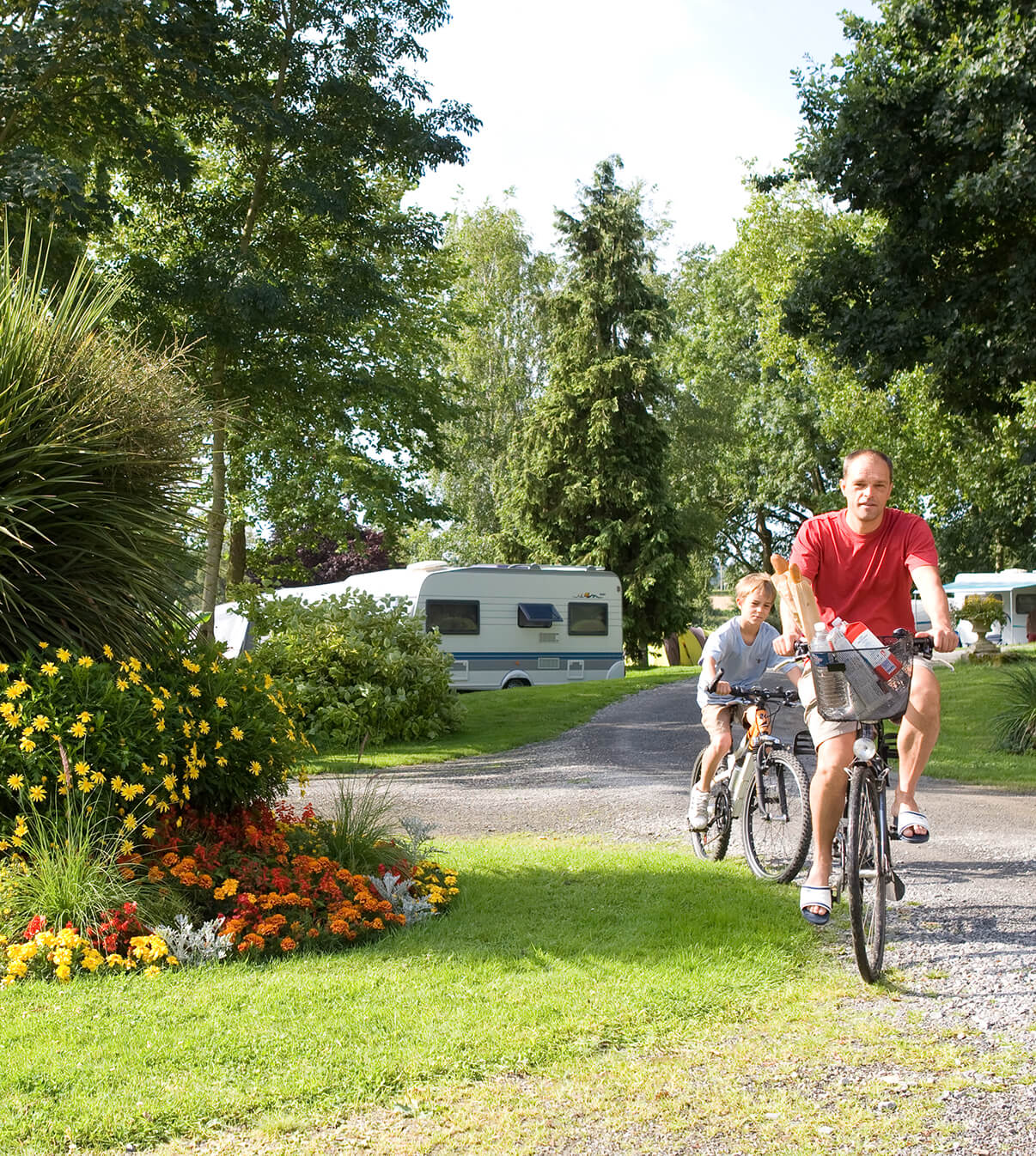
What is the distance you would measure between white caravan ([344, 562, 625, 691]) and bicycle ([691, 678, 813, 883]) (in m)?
17.0

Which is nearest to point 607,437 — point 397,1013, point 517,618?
point 517,618

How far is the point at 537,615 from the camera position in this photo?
2459cm

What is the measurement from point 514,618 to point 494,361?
17097 mm

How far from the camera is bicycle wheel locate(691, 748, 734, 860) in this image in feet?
20.9

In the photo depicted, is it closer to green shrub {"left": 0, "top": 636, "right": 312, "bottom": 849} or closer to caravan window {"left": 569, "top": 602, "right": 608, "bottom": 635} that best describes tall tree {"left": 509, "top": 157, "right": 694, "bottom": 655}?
caravan window {"left": 569, "top": 602, "right": 608, "bottom": 635}

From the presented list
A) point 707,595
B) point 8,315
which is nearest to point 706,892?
point 8,315

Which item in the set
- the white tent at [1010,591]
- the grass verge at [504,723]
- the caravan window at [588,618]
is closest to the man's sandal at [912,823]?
the grass verge at [504,723]

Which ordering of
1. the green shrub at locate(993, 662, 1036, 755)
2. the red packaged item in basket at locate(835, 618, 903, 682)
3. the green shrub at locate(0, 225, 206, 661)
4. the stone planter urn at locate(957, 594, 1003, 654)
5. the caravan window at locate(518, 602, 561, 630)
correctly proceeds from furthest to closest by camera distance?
the stone planter urn at locate(957, 594, 1003, 654)
the caravan window at locate(518, 602, 561, 630)
the green shrub at locate(993, 662, 1036, 755)
the green shrub at locate(0, 225, 206, 661)
the red packaged item in basket at locate(835, 618, 903, 682)

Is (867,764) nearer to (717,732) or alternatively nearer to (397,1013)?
(717,732)

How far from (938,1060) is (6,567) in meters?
4.36

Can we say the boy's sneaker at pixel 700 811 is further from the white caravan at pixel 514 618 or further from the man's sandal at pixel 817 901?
the white caravan at pixel 514 618

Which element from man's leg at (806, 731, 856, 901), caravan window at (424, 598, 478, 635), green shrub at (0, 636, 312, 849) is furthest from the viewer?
caravan window at (424, 598, 478, 635)

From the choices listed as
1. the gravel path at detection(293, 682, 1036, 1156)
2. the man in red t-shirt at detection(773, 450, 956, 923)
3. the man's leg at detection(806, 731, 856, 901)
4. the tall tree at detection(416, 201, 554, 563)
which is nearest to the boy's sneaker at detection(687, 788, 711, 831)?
the gravel path at detection(293, 682, 1036, 1156)

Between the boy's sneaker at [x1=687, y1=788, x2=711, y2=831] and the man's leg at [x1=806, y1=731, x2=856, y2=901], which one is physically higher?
the man's leg at [x1=806, y1=731, x2=856, y2=901]
